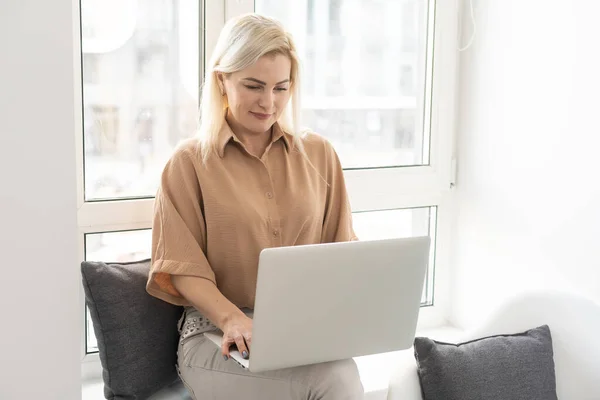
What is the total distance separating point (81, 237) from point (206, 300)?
19.6 inches

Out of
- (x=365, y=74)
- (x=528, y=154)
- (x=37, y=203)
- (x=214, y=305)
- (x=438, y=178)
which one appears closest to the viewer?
(x=37, y=203)

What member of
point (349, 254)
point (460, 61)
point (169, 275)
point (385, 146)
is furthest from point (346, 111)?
point (349, 254)

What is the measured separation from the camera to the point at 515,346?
2.05 m

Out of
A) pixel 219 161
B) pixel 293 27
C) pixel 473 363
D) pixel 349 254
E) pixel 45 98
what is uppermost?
pixel 293 27

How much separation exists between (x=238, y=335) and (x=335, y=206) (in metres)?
0.56

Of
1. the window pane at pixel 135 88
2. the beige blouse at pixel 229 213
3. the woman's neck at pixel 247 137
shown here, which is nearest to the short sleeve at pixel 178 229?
the beige blouse at pixel 229 213

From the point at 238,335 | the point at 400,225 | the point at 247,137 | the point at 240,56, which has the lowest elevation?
the point at 238,335

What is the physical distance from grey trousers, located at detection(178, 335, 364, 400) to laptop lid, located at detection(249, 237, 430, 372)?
5.7 inches

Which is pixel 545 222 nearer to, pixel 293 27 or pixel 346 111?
pixel 346 111

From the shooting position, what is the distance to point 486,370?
1985mm

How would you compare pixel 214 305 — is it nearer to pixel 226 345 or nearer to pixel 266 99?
pixel 226 345

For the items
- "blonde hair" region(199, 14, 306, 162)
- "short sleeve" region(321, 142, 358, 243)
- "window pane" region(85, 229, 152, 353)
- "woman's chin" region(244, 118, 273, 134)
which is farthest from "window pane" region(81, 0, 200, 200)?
"short sleeve" region(321, 142, 358, 243)

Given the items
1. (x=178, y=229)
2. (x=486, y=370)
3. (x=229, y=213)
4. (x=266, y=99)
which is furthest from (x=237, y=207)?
(x=486, y=370)

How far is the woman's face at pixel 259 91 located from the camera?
206 centimetres
